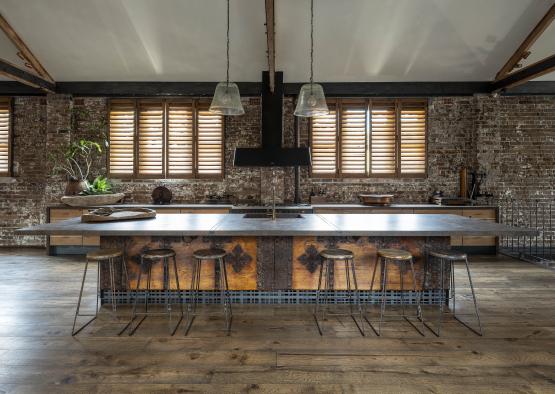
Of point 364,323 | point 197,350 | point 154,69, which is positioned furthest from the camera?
point 154,69

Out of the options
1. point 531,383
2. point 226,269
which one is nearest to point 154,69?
point 226,269

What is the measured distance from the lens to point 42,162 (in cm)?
716

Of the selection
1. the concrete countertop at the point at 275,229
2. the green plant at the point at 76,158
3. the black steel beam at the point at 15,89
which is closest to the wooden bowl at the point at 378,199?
the concrete countertop at the point at 275,229

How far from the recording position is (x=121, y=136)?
7203 millimetres

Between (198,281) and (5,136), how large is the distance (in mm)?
6400

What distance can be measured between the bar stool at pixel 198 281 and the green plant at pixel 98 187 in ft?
13.1

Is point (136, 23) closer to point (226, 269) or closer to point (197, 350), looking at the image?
point (226, 269)

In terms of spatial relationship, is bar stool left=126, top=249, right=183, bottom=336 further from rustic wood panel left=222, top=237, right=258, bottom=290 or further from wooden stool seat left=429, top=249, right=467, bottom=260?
wooden stool seat left=429, top=249, right=467, bottom=260

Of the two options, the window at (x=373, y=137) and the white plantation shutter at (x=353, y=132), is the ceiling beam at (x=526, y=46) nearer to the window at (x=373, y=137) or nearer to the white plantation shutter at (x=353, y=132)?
the window at (x=373, y=137)

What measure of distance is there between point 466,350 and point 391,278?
3.55 feet

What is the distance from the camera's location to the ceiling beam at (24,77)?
18.9 feet

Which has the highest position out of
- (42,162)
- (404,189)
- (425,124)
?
(425,124)

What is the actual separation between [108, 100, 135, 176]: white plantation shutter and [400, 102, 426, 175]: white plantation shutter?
5766 mm

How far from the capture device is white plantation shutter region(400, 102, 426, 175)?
7156 millimetres
